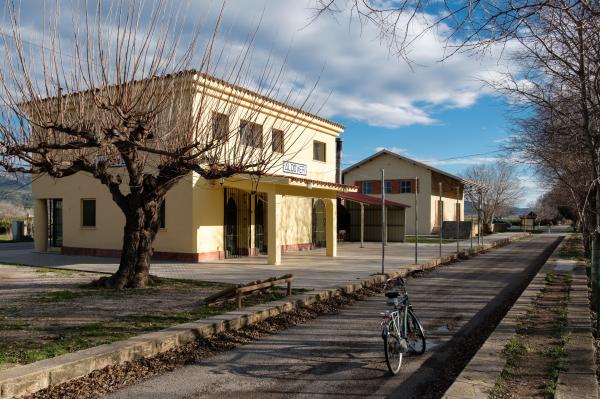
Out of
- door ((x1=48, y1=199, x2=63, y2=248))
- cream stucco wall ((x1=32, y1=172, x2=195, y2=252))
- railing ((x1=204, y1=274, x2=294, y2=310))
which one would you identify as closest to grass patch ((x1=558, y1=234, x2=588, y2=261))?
railing ((x1=204, y1=274, x2=294, y2=310))

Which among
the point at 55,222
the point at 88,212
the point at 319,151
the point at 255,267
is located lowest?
the point at 255,267

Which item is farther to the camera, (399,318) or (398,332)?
(399,318)

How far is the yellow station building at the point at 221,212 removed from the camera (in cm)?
1717

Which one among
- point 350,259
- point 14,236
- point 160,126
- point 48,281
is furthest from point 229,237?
point 14,236

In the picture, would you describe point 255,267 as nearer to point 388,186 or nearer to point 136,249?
point 136,249

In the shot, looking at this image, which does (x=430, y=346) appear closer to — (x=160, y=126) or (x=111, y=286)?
(x=160, y=126)

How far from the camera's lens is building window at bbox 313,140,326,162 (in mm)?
24156

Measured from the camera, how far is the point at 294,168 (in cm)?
1984

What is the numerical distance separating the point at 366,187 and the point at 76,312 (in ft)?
114

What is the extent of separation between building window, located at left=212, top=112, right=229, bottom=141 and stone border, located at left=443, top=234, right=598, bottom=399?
16.7ft

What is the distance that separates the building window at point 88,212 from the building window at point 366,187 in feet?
83.9

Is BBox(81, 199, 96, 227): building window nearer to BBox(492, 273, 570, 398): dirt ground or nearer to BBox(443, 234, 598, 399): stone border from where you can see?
BBox(443, 234, 598, 399): stone border

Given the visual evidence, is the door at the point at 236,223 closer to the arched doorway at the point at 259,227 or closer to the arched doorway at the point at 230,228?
the arched doorway at the point at 230,228

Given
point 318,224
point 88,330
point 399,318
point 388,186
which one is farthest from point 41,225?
point 388,186
